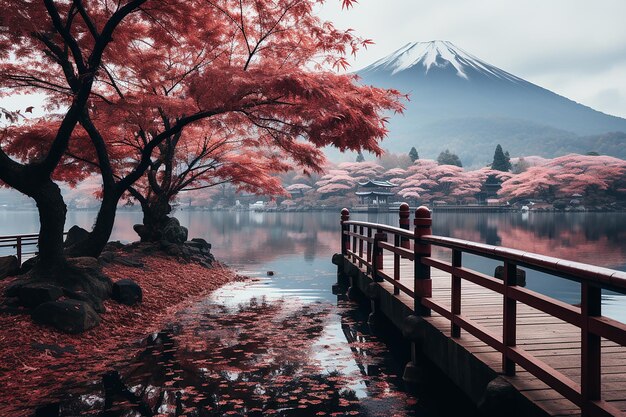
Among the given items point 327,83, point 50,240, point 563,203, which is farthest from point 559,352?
point 563,203

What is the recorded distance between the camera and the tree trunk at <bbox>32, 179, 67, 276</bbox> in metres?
9.71

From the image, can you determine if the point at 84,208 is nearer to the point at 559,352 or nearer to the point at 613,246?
the point at 613,246

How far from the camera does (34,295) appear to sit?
336 inches

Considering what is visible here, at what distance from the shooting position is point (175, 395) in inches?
229

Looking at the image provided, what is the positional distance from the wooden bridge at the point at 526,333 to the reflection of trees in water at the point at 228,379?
1068 mm

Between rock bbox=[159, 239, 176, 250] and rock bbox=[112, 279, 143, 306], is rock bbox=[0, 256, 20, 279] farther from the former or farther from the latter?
rock bbox=[159, 239, 176, 250]

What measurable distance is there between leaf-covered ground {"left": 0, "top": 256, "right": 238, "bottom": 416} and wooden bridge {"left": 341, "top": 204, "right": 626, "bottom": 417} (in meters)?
4.13

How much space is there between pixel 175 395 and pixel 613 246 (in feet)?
106

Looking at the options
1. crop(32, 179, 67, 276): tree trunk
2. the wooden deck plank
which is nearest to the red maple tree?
crop(32, 179, 67, 276): tree trunk

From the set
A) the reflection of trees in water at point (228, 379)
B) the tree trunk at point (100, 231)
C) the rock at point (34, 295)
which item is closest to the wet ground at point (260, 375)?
the reflection of trees in water at point (228, 379)

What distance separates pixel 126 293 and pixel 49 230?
1857mm

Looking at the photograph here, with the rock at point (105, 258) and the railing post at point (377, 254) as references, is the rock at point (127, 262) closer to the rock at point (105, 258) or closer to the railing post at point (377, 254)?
the rock at point (105, 258)

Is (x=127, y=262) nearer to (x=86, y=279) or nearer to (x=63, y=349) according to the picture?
(x=86, y=279)

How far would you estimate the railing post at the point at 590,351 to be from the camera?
304 centimetres
